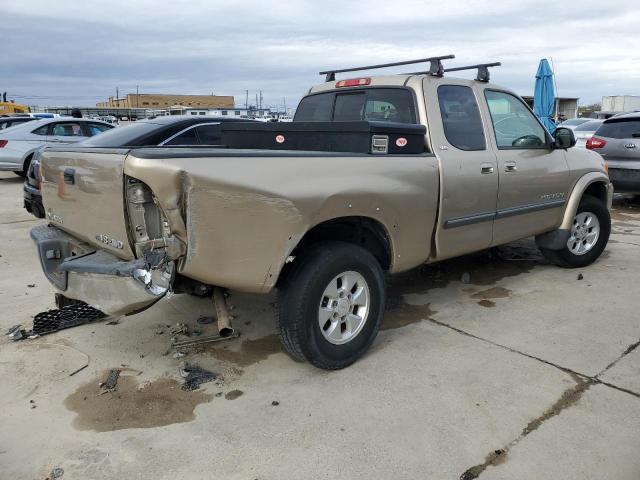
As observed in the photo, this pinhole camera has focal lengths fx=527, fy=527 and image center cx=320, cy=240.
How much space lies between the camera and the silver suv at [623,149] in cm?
891

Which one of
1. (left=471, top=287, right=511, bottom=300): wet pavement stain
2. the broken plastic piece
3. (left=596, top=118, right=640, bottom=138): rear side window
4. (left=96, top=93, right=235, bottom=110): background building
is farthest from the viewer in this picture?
(left=96, top=93, right=235, bottom=110): background building

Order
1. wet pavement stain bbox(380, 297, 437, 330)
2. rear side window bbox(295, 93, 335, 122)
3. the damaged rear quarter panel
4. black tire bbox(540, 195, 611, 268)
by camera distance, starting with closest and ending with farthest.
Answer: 1. the damaged rear quarter panel
2. wet pavement stain bbox(380, 297, 437, 330)
3. rear side window bbox(295, 93, 335, 122)
4. black tire bbox(540, 195, 611, 268)

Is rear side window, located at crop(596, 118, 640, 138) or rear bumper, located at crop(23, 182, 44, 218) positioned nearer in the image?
rear bumper, located at crop(23, 182, 44, 218)

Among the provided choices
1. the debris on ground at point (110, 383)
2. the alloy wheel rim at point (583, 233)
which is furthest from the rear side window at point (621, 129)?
the debris on ground at point (110, 383)

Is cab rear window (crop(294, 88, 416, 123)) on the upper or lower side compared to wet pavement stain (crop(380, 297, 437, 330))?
upper

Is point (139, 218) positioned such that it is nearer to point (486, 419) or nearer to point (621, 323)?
point (486, 419)

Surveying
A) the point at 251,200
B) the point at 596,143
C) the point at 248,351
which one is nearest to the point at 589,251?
the point at 248,351

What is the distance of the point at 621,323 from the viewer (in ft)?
13.9

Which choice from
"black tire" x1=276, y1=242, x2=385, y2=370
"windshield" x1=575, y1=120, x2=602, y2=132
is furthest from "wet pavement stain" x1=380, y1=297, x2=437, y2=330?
"windshield" x1=575, y1=120, x2=602, y2=132

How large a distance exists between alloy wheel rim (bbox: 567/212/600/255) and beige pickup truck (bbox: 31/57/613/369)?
626 millimetres

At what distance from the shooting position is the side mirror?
4965mm

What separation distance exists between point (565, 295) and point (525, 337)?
1.20m

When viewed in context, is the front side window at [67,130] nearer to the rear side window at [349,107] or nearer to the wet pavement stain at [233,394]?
the rear side window at [349,107]

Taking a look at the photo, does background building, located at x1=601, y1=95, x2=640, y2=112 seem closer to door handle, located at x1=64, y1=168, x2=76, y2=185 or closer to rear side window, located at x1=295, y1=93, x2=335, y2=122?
Answer: rear side window, located at x1=295, y1=93, x2=335, y2=122
